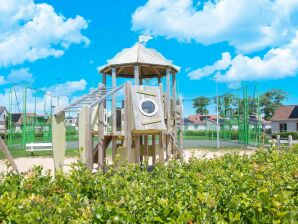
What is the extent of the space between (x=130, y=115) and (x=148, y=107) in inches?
26.7

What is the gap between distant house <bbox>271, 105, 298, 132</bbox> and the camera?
5069 centimetres

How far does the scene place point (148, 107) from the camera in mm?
10312

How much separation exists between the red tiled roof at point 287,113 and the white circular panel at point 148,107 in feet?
147

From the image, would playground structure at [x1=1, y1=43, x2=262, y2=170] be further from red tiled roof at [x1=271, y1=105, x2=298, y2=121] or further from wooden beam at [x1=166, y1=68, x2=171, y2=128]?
red tiled roof at [x1=271, y1=105, x2=298, y2=121]

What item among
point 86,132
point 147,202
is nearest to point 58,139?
point 86,132

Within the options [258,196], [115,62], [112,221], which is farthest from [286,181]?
[115,62]

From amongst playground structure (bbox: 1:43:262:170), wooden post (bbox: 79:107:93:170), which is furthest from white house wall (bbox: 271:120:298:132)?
wooden post (bbox: 79:107:93:170)

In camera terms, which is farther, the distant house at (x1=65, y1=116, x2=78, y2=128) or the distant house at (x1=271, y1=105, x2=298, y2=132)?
the distant house at (x1=271, y1=105, x2=298, y2=132)

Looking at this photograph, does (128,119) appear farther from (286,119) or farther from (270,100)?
(270,100)

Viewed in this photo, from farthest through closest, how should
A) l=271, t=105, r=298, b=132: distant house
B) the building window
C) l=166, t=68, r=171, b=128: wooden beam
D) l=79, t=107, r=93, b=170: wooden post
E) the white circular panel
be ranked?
1. the building window
2. l=271, t=105, r=298, b=132: distant house
3. l=166, t=68, r=171, b=128: wooden beam
4. the white circular panel
5. l=79, t=107, r=93, b=170: wooden post

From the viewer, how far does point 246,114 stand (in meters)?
24.3

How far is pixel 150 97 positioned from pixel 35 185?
22.1 ft

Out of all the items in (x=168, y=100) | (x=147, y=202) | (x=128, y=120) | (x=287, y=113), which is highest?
(x=287, y=113)

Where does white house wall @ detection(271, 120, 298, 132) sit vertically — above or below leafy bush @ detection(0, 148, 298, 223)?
above
